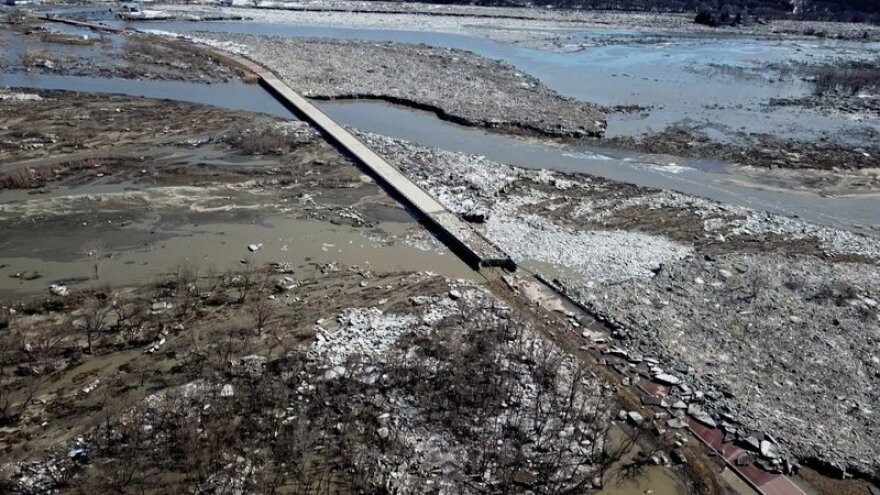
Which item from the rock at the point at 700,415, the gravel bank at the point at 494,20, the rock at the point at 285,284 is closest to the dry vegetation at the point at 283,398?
the rock at the point at 285,284

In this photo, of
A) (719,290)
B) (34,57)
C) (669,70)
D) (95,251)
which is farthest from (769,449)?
(34,57)

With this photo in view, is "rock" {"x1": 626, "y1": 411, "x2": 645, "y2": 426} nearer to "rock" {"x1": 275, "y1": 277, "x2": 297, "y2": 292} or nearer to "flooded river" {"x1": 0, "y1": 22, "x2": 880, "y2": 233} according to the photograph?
"rock" {"x1": 275, "y1": 277, "x2": 297, "y2": 292}

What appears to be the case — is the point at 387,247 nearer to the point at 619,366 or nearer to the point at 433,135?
the point at 619,366

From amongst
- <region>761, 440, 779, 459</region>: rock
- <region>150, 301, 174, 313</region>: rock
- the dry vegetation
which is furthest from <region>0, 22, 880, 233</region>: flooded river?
<region>150, 301, 174, 313</region>: rock

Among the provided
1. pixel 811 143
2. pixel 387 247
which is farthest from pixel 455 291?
pixel 811 143

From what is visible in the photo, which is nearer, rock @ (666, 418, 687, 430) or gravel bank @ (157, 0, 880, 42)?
rock @ (666, 418, 687, 430)

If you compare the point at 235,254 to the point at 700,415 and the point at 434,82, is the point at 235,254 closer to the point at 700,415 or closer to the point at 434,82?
the point at 700,415

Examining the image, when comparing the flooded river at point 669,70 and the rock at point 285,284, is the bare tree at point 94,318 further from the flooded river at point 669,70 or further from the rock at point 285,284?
the flooded river at point 669,70
